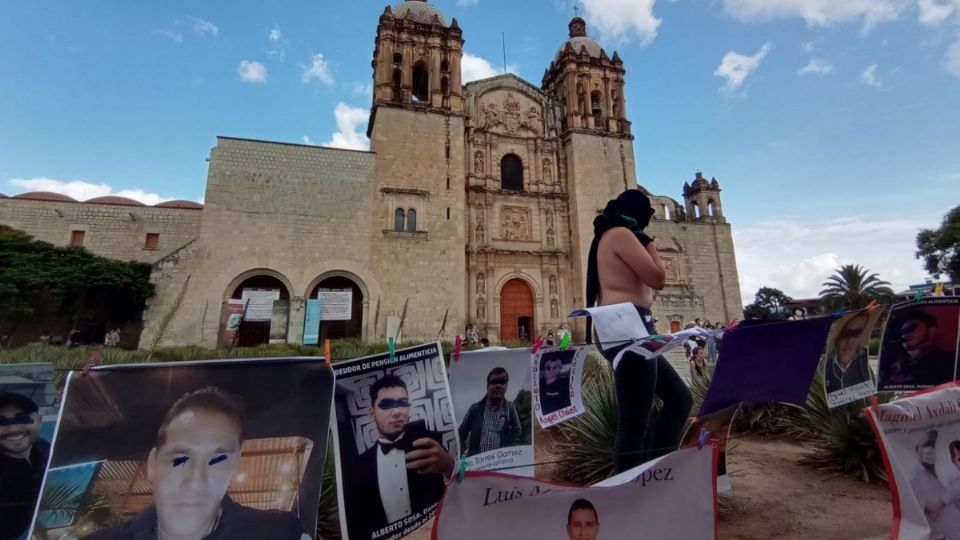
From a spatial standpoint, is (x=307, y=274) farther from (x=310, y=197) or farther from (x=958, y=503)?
(x=958, y=503)

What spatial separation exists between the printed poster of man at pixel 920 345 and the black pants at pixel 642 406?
181 cm

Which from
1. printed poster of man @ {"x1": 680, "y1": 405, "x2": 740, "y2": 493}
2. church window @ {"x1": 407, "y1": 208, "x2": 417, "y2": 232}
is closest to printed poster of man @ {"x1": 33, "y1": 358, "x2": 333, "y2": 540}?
printed poster of man @ {"x1": 680, "y1": 405, "x2": 740, "y2": 493}

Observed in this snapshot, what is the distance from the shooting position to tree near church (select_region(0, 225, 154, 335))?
14056 millimetres

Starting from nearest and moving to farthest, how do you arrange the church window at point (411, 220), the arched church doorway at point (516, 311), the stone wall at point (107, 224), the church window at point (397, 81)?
the church window at point (411, 220) → the stone wall at point (107, 224) → the arched church doorway at point (516, 311) → the church window at point (397, 81)

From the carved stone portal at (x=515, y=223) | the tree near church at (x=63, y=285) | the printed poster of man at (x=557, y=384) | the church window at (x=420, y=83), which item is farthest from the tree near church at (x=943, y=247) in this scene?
the tree near church at (x=63, y=285)

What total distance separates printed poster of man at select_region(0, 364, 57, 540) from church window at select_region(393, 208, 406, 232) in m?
15.2

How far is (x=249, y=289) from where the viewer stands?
48.9 feet

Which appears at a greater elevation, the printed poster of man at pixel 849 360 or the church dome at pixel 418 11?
the church dome at pixel 418 11

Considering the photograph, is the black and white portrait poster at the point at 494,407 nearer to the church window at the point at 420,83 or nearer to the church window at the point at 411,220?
the church window at the point at 411,220

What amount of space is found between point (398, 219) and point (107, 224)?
13108 mm

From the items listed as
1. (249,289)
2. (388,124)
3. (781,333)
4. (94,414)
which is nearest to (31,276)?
(249,289)

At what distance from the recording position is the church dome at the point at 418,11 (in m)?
19.6

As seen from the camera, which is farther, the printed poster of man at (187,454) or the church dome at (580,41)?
the church dome at (580,41)

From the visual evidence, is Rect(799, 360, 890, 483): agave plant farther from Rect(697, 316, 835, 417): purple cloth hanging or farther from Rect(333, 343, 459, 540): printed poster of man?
Rect(333, 343, 459, 540): printed poster of man
